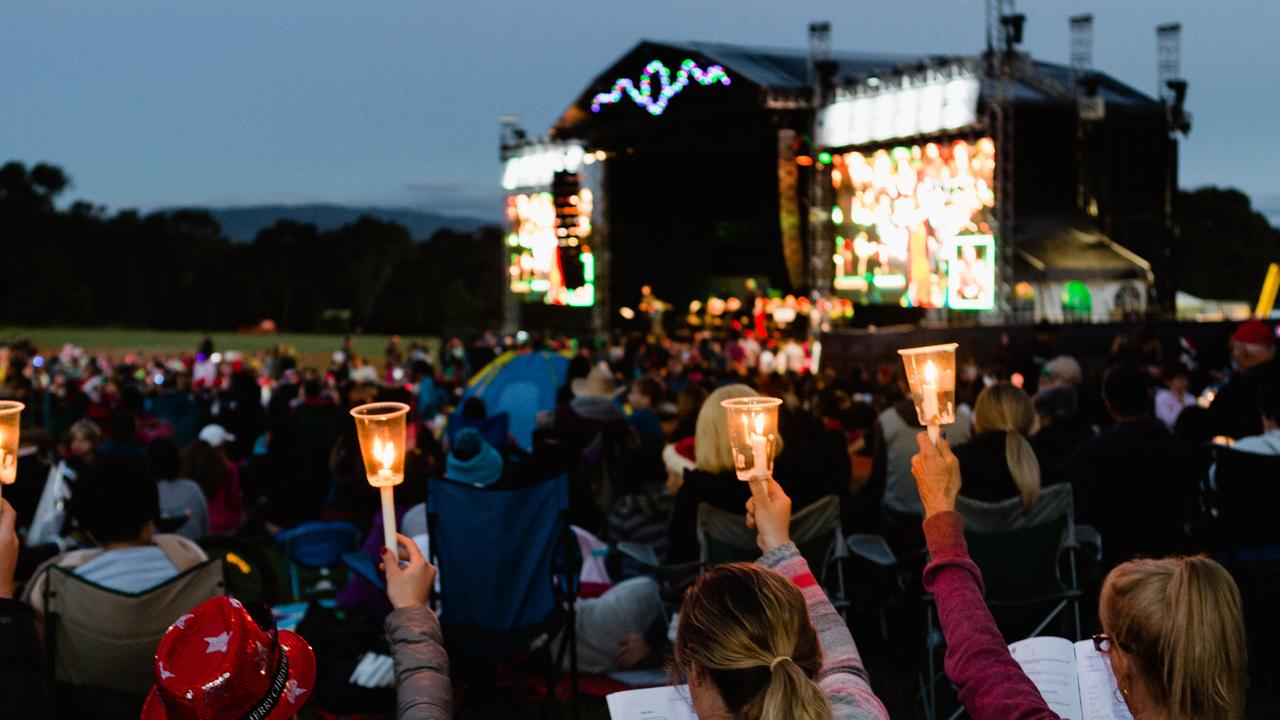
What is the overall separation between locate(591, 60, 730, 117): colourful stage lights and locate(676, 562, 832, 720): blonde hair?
1975 cm

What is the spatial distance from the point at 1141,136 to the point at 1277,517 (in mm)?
18439

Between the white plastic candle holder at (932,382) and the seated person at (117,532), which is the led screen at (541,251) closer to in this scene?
the seated person at (117,532)

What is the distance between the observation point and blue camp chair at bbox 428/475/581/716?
171 inches

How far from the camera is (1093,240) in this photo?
19.9 meters

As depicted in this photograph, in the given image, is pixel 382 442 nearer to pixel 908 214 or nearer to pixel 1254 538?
pixel 1254 538

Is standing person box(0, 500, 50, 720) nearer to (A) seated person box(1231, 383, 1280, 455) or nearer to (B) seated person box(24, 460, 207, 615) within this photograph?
(B) seated person box(24, 460, 207, 615)

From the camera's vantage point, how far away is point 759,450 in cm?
209

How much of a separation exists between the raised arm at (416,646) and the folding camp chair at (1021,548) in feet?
8.40

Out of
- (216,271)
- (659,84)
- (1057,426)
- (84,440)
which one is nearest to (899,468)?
(1057,426)

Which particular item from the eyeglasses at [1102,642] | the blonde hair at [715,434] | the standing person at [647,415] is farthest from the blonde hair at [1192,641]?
the standing person at [647,415]

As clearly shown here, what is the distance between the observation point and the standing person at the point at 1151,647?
4.74 feet

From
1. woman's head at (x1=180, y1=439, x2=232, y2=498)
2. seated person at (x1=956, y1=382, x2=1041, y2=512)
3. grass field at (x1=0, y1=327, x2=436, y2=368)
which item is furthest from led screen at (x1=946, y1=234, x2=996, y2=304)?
grass field at (x1=0, y1=327, x2=436, y2=368)

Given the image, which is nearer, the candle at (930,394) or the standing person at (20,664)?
the candle at (930,394)

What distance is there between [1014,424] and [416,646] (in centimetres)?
286
